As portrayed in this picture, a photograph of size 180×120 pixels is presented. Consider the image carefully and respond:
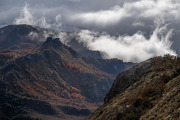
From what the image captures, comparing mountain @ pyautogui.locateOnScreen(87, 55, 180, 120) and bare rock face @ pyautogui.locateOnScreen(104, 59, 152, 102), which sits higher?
bare rock face @ pyautogui.locateOnScreen(104, 59, 152, 102)

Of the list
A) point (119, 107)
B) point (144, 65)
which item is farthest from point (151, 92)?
point (144, 65)

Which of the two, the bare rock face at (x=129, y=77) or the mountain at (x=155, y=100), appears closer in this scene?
the mountain at (x=155, y=100)

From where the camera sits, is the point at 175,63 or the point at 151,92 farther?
the point at 175,63

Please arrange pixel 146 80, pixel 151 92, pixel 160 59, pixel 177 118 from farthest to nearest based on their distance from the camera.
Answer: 1. pixel 160 59
2. pixel 146 80
3. pixel 151 92
4. pixel 177 118

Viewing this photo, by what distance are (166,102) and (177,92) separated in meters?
2.24

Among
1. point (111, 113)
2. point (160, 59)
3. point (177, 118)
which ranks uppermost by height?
point (160, 59)

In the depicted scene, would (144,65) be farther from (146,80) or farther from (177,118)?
(177,118)

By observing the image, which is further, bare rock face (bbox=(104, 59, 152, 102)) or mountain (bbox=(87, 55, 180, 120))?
bare rock face (bbox=(104, 59, 152, 102))

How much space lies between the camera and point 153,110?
3244 centimetres

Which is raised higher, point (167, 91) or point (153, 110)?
point (167, 91)

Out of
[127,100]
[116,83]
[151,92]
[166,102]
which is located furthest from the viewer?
[116,83]

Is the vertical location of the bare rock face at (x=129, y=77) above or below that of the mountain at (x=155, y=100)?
above

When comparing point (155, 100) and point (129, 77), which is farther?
point (129, 77)

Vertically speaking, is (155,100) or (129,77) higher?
(129,77)
